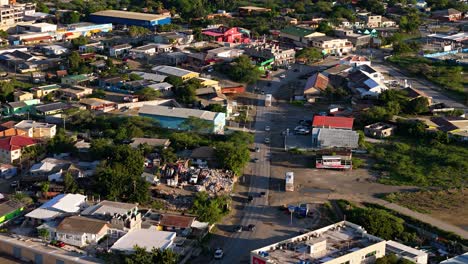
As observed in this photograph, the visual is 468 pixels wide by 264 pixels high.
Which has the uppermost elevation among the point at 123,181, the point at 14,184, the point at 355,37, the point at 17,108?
the point at 355,37

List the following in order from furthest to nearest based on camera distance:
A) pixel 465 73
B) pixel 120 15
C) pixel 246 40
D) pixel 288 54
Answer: pixel 120 15 → pixel 246 40 → pixel 288 54 → pixel 465 73

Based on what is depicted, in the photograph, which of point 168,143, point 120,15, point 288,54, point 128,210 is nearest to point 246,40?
point 288,54

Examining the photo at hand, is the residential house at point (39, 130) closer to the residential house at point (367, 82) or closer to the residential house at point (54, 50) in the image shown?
the residential house at point (367, 82)

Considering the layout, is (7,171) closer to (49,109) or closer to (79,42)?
(49,109)

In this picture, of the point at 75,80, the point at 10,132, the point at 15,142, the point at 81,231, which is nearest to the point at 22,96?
the point at 75,80

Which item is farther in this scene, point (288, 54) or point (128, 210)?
point (288, 54)

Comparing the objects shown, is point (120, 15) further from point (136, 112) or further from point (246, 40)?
point (136, 112)
